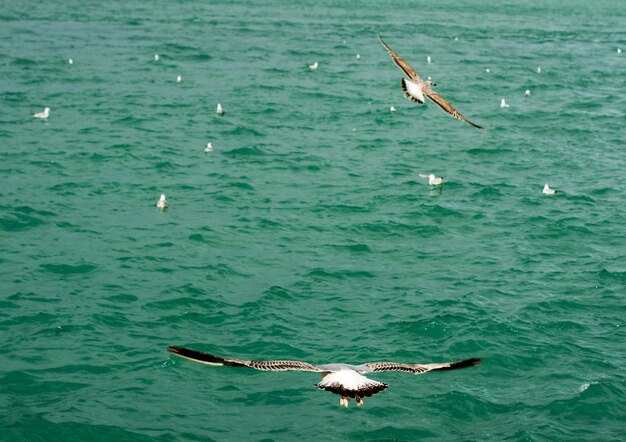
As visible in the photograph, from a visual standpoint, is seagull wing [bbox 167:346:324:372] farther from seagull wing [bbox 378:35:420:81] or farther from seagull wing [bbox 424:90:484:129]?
seagull wing [bbox 378:35:420:81]

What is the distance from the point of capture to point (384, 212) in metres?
29.6

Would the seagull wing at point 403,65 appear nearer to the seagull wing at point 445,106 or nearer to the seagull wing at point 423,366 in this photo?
the seagull wing at point 445,106

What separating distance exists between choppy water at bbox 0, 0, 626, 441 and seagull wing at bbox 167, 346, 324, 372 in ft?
17.9

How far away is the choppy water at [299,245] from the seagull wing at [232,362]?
5.45 meters

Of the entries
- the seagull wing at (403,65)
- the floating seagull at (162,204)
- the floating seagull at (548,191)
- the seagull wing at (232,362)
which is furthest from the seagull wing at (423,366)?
the floating seagull at (548,191)

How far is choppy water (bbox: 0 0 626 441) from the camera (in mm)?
17859

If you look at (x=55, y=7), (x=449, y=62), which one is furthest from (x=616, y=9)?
(x=55, y=7)

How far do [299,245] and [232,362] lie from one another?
15913 mm

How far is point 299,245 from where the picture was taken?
26.4 meters

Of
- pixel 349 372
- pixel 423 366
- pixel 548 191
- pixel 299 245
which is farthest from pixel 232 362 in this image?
pixel 548 191

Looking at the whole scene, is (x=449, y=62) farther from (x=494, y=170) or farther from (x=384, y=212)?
(x=384, y=212)

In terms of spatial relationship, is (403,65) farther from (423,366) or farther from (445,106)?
(423,366)

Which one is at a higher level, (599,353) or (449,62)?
(449,62)

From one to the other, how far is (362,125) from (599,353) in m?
22.3
